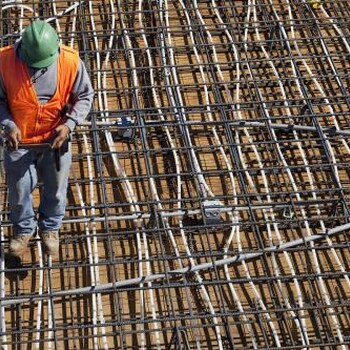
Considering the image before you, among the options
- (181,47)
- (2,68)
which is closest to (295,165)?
(181,47)

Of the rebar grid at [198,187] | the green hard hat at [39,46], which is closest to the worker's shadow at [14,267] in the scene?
the rebar grid at [198,187]

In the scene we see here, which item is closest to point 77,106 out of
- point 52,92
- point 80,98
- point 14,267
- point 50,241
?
point 80,98

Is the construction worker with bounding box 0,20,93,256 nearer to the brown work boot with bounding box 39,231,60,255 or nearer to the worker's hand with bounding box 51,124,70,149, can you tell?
the worker's hand with bounding box 51,124,70,149

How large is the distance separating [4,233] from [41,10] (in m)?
2.66

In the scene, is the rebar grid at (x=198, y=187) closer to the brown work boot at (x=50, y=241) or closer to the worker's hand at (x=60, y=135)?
the brown work boot at (x=50, y=241)

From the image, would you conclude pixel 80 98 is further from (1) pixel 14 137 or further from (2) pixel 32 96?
(1) pixel 14 137

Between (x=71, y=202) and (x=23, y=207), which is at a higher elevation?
(x=23, y=207)

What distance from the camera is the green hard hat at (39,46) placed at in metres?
3.57

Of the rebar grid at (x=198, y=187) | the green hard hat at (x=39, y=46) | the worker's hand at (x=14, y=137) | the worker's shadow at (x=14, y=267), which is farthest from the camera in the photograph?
the worker's shadow at (x=14, y=267)

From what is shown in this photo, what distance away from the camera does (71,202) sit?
5016 millimetres

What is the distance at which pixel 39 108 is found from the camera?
384 centimetres

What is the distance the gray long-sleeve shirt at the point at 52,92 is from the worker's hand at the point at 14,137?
1.0 inches

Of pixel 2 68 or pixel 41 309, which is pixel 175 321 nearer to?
pixel 41 309

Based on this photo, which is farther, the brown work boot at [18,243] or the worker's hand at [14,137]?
the brown work boot at [18,243]
